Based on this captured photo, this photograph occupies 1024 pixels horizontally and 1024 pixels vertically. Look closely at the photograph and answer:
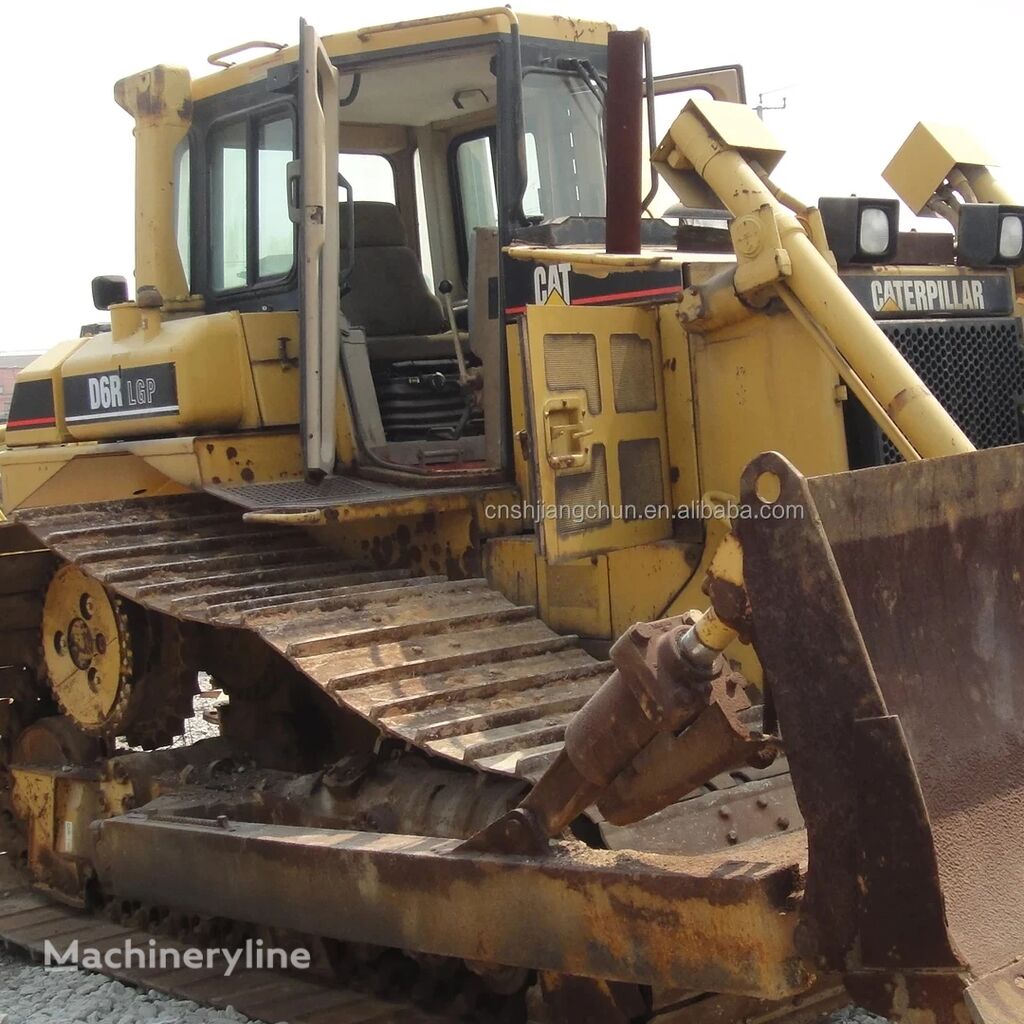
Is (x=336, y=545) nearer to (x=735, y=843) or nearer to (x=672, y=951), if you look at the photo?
(x=735, y=843)

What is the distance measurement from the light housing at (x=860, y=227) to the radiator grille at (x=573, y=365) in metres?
0.75

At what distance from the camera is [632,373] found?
4.47 metres

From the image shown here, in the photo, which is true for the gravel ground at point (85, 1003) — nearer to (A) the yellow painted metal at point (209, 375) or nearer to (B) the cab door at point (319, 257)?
(B) the cab door at point (319, 257)

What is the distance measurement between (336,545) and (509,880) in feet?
6.54

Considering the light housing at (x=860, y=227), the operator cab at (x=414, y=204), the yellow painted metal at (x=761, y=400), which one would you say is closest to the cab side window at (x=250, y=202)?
the operator cab at (x=414, y=204)

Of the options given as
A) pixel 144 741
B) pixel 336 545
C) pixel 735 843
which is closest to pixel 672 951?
pixel 735 843

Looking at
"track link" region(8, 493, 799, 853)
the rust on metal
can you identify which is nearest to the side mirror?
"track link" region(8, 493, 799, 853)

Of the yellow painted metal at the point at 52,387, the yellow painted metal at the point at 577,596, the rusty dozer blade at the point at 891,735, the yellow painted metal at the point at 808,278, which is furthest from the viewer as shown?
the yellow painted metal at the point at 52,387

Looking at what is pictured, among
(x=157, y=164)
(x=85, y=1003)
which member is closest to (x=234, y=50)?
(x=157, y=164)

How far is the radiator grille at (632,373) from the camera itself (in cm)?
441

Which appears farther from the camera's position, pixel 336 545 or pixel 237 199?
pixel 237 199

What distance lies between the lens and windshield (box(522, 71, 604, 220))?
16.9 ft

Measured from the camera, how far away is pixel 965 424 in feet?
15.0

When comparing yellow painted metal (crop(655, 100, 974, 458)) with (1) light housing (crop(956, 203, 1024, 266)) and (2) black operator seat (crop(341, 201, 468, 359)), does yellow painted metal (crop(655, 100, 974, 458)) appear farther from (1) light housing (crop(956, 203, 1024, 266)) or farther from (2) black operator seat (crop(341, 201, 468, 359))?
(2) black operator seat (crop(341, 201, 468, 359))
